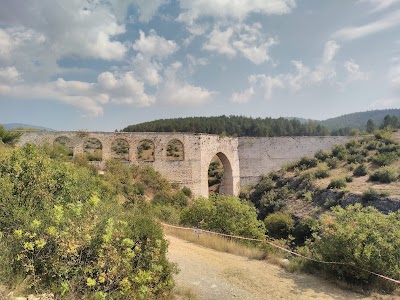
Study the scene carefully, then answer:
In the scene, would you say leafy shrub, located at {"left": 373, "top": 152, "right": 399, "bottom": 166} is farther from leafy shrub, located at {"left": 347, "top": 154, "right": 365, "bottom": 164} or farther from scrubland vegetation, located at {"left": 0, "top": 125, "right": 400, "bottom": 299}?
scrubland vegetation, located at {"left": 0, "top": 125, "right": 400, "bottom": 299}

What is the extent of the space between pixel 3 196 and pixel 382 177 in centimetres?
2274

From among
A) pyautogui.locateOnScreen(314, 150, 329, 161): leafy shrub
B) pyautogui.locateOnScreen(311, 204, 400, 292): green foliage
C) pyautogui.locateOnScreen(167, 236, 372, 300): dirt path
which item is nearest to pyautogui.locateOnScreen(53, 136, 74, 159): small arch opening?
pyautogui.locateOnScreen(167, 236, 372, 300): dirt path

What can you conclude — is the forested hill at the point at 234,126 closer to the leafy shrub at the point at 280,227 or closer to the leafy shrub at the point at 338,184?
the leafy shrub at the point at 338,184

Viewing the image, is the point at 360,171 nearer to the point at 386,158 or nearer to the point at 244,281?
the point at 386,158

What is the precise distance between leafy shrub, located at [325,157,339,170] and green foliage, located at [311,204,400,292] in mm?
23947

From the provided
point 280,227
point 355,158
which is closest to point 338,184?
point 280,227

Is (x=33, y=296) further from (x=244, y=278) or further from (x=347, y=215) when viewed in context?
(x=347, y=215)

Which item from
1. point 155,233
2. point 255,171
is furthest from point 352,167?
point 155,233

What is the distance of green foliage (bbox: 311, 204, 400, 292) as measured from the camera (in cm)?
539

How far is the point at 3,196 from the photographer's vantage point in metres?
4.58

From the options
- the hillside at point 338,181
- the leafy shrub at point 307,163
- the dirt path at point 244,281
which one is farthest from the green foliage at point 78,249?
the leafy shrub at point 307,163

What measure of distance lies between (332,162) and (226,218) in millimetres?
21227

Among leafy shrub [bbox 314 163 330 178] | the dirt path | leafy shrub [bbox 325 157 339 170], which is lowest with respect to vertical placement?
leafy shrub [bbox 314 163 330 178]

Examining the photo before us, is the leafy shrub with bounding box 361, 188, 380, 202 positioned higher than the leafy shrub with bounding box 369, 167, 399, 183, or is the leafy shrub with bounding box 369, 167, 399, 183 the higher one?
the leafy shrub with bounding box 369, 167, 399, 183
